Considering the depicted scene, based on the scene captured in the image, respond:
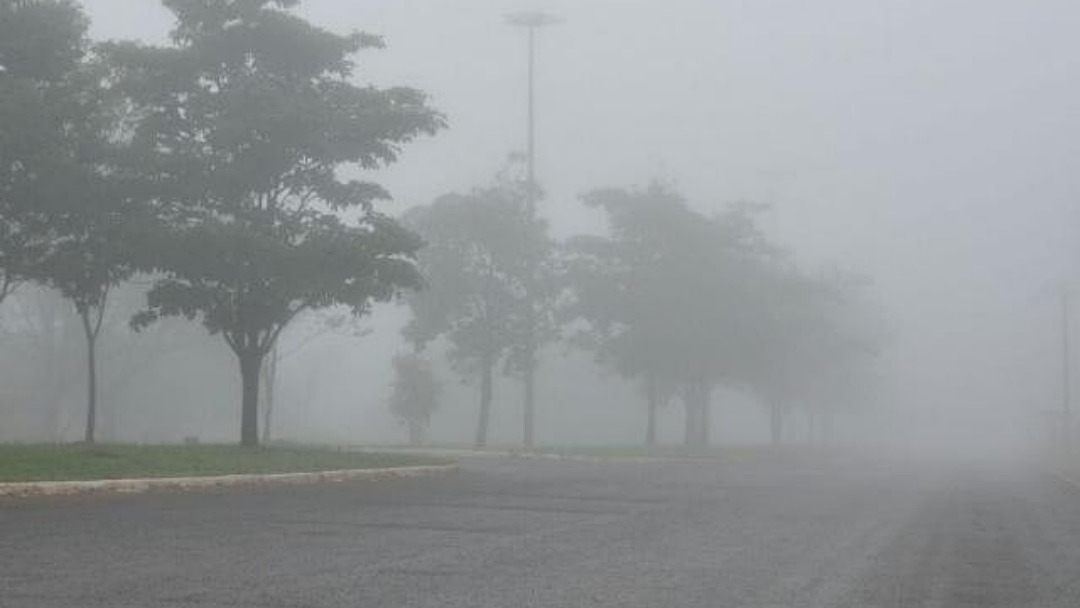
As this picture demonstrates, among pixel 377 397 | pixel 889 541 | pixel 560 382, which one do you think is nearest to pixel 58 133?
pixel 889 541

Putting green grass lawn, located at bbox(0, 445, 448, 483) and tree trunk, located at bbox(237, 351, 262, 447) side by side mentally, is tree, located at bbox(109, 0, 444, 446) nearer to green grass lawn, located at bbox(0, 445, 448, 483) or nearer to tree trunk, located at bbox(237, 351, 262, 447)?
tree trunk, located at bbox(237, 351, 262, 447)

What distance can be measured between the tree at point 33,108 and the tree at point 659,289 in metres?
23.5

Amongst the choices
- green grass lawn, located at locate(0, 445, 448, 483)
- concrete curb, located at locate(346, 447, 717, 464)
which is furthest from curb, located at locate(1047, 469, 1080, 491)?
green grass lawn, located at locate(0, 445, 448, 483)

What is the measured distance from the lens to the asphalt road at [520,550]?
29.3 ft

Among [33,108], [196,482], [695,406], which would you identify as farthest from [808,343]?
[196,482]

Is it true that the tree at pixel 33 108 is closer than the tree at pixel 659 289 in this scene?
Yes

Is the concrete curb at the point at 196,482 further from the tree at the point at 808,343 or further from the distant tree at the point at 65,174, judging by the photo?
the tree at the point at 808,343

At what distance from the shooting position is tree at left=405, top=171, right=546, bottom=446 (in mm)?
37469

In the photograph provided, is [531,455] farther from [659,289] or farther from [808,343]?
[808,343]

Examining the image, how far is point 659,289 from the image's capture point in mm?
43750

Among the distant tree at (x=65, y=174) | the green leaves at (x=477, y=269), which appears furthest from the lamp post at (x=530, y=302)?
the distant tree at (x=65, y=174)

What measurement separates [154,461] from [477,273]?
19920 mm

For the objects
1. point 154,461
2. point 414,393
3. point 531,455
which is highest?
point 414,393

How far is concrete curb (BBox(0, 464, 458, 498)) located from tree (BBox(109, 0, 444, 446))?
3.24 m
